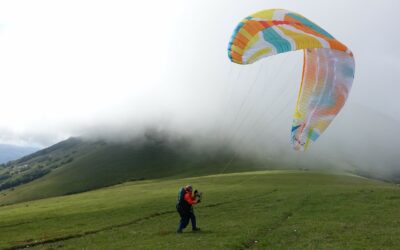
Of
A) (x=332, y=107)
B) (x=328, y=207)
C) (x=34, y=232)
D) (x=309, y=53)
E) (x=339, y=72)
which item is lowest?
(x=328, y=207)

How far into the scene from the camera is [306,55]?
92.1 feet

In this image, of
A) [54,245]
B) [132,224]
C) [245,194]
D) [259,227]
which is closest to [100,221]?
[132,224]

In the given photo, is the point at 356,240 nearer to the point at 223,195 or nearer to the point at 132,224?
the point at 132,224

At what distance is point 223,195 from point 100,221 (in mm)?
19133

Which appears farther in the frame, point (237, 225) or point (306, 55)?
point (237, 225)

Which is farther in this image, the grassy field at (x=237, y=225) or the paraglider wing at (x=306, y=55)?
the paraglider wing at (x=306, y=55)

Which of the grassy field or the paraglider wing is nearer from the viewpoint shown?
the grassy field

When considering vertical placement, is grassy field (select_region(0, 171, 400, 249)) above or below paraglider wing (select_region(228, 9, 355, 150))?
below

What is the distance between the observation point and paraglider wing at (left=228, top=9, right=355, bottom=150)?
2547 centimetres

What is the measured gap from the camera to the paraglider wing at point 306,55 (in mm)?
25469

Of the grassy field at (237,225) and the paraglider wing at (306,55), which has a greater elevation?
the paraglider wing at (306,55)

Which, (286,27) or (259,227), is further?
(259,227)

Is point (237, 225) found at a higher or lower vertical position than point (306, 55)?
lower

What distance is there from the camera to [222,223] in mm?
31156
